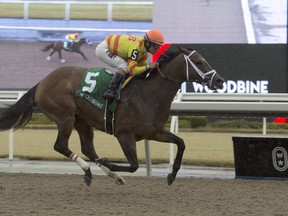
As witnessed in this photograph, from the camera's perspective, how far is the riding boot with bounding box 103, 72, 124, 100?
6.45 metres

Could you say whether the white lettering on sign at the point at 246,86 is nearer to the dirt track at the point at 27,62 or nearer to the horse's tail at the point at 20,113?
the dirt track at the point at 27,62

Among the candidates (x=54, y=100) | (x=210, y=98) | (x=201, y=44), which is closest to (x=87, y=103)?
(x=54, y=100)

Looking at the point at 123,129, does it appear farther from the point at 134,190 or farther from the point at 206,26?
the point at 206,26

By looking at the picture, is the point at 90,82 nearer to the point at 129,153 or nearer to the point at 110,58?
the point at 110,58

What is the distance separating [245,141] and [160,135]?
227 cm

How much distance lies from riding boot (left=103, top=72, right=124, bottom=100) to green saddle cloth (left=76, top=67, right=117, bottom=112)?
10 cm

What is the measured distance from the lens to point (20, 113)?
7121mm

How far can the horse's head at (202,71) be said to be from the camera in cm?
635

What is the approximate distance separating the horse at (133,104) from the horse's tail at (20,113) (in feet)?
0.35

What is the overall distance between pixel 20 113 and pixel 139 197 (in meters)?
1.67

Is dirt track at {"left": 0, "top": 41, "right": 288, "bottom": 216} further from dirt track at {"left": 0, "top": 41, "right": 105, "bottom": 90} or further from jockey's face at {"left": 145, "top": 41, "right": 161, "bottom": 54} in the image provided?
dirt track at {"left": 0, "top": 41, "right": 105, "bottom": 90}

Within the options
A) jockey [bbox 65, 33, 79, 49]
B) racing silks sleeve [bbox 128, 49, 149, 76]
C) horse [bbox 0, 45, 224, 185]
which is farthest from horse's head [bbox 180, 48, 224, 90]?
jockey [bbox 65, 33, 79, 49]

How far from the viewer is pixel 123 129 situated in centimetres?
641

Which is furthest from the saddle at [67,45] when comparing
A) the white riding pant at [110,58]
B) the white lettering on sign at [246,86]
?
the white riding pant at [110,58]
